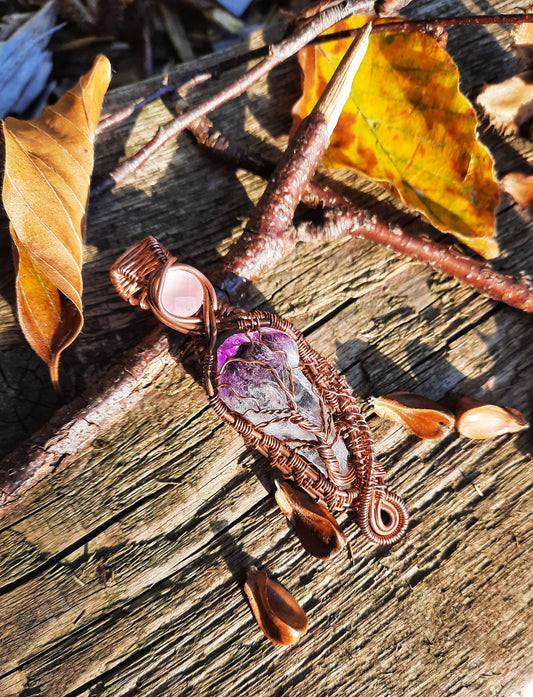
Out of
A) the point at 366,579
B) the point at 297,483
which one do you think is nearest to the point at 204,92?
the point at 297,483

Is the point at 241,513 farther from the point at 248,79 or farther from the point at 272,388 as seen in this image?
the point at 248,79

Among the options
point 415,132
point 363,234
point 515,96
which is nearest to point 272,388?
point 363,234

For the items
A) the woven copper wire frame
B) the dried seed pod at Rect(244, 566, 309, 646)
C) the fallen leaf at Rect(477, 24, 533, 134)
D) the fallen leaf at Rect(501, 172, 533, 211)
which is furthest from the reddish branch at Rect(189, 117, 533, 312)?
the dried seed pod at Rect(244, 566, 309, 646)

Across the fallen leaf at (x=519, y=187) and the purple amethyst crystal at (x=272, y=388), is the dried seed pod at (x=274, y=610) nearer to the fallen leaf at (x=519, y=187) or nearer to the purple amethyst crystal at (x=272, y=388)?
the purple amethyst crystal at (x=272, y=388)

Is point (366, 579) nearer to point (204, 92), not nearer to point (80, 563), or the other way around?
point (80, 563)

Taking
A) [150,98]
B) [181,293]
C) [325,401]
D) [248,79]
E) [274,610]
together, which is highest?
[150,98]
